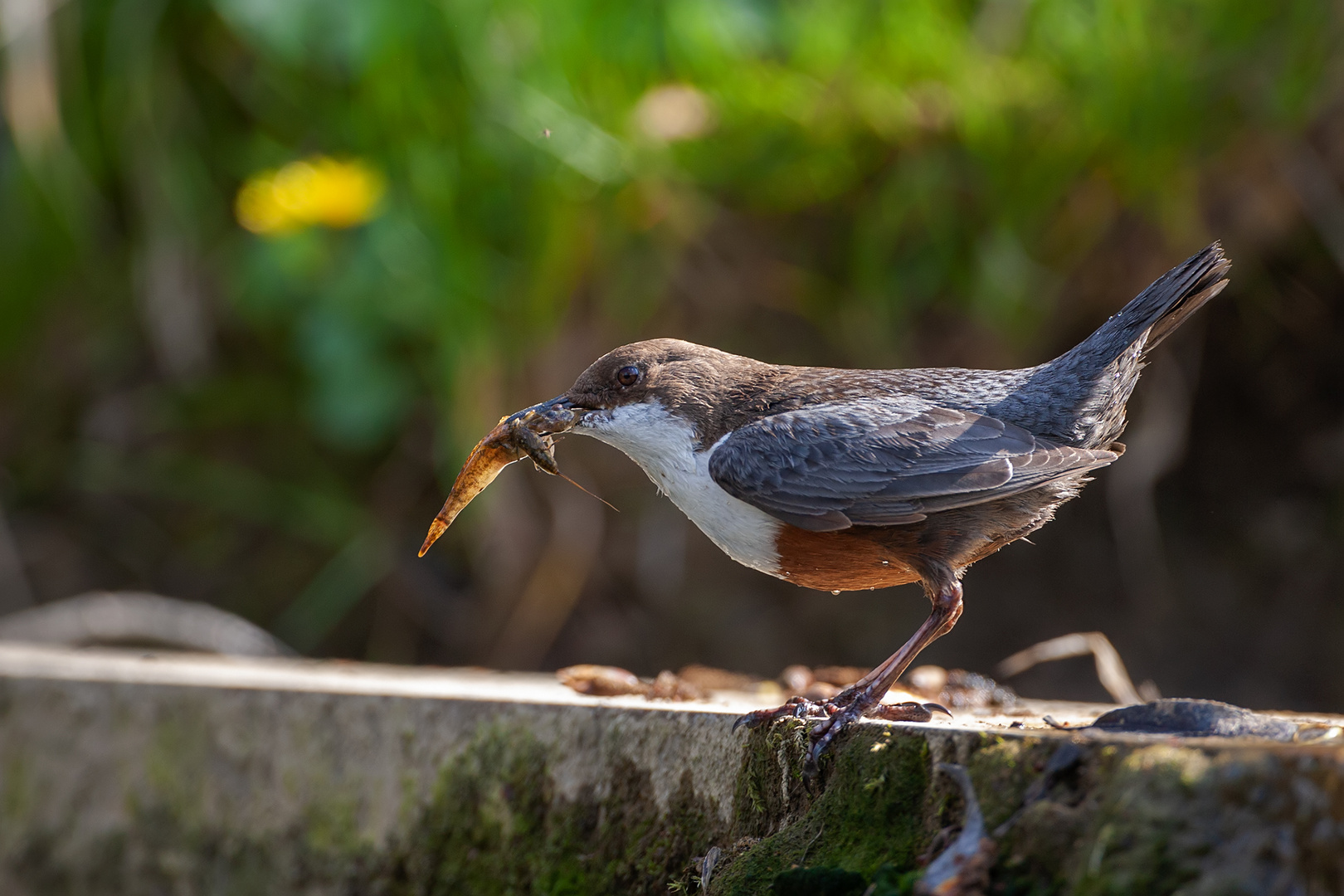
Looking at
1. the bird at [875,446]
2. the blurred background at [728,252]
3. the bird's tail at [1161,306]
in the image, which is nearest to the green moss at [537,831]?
the bird at [875,446]

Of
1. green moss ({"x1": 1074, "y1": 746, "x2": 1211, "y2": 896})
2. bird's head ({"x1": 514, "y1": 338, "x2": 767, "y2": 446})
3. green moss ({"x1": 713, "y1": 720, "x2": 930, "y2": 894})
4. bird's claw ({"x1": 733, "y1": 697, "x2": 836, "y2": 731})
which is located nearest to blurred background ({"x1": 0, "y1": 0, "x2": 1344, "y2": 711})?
bird's head ({"x1": 514, "y1": 338, "x2": 767, "y2": 446})

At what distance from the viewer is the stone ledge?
3.61 ft

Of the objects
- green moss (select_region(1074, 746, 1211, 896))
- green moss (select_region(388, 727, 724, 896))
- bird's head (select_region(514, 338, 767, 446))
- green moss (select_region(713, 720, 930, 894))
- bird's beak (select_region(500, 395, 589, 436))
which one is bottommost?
green moss (select_region(388, 727, 724, 896))

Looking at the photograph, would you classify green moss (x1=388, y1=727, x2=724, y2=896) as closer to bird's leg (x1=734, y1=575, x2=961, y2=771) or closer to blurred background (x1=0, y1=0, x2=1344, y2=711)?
bird's leg (x1=734, y1=575, x2=961, y2=771)

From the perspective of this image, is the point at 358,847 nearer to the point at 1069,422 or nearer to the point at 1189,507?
the point at 1069,422

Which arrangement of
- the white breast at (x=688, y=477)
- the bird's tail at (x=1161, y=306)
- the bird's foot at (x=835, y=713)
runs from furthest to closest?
the bird's tail at (x=1161, y=306) → the white breast at (x=688, y=477) → the bird's foot at (x=835, y=713)

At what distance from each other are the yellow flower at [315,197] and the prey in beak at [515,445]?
1.97 meters

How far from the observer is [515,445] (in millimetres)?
2428

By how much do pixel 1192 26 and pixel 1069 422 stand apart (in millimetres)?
2066

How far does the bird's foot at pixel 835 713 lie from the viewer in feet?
5.12

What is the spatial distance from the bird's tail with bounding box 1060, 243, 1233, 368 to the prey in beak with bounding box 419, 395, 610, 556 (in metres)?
1.12

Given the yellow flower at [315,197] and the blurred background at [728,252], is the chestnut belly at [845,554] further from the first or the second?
the yellow flower at [315,197]

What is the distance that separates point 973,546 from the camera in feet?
6.96

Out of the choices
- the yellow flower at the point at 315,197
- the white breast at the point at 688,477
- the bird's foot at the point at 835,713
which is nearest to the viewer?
the bird's foot at the point at 835,713
